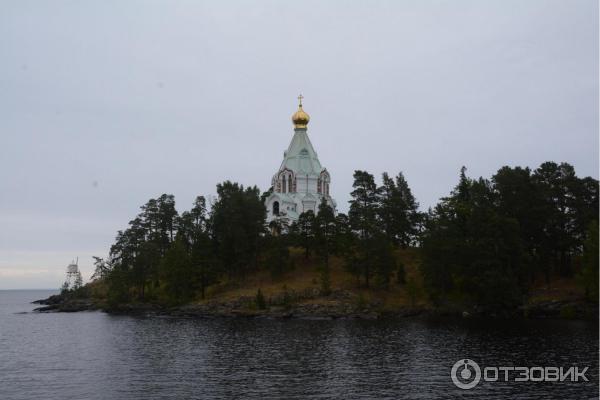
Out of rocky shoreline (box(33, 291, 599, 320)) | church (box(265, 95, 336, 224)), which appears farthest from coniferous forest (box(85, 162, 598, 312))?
church (box(265, 95, 336, 224))

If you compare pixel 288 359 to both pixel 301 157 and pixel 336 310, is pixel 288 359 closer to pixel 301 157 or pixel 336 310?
pixel 336 310

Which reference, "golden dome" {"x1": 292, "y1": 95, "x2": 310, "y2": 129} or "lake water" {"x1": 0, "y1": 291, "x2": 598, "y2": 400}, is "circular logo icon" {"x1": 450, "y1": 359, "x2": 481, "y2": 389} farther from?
"golden dome" {"x1": 292, "y1": 95, "x2": 310, "y2": 129}

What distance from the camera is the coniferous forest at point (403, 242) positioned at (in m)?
76.6

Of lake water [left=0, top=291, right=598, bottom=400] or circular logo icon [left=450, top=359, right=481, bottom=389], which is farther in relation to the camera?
circular logo icon [left=450, top=359, right=481, bottom=389]

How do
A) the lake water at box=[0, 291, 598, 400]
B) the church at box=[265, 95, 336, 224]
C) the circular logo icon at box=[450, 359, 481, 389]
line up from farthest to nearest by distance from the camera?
the church at box=[265, 95, 336, 224] → the circular logo icon at box=[450, 359, 481, 389] → the lake water at box=[0, 291, 598, 400]

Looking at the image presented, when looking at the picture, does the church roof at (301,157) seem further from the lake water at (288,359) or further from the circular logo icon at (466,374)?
the circular logo icon at (466,374)

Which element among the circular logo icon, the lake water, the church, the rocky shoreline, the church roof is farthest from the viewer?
the church roof

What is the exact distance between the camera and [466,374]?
36.3m

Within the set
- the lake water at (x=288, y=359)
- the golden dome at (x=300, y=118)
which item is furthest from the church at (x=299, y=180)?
the lake water at (x=288, y=359)

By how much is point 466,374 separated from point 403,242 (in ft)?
216

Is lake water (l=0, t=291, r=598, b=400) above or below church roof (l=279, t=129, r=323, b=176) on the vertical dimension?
below

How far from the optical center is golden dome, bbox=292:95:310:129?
4764 inches

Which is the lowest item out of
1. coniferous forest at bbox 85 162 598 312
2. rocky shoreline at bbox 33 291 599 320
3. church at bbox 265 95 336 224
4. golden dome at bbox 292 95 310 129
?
rocky shoreline at bbox 33 291 599 320

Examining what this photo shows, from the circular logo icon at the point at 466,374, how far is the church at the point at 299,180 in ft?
247
